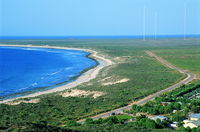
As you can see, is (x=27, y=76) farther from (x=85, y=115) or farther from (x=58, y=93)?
(x=85, y=115)

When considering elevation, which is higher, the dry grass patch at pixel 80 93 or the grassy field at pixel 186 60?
the dry grass patch at pixel 80 93

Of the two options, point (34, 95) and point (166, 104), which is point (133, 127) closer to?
point (166, 104)

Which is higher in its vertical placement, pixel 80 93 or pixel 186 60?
pixel 80 93

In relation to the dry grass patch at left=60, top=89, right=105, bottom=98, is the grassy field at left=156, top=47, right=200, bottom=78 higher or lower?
lower

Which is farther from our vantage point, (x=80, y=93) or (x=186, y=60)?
(x=186, y=60)

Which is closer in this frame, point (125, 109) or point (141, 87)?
point (125, 109)

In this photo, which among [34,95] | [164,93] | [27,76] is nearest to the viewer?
[164,93]

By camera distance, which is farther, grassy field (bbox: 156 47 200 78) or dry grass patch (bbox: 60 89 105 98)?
grassy field (bbox: 156 47 200 78)

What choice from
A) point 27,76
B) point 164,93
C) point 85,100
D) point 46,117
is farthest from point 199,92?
point 27,76

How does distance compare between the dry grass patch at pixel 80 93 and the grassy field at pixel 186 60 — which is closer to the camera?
the dry grass patch at pixel 80 93

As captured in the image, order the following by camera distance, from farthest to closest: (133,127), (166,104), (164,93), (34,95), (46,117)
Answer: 1. (34,95)
2. (164,93)
3. (166,104)
4. (46,117)
5. (133,127)
